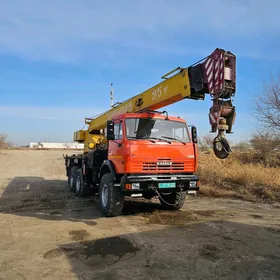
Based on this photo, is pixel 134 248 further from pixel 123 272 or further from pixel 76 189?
pixel 76 189

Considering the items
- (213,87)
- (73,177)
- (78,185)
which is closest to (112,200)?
(213,87)

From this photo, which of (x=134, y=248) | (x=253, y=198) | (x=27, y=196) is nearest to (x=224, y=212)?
(x=253, y=198)

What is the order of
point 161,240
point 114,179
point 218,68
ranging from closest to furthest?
point 161,240
point 218,68
point 114,179

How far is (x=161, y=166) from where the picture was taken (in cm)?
747

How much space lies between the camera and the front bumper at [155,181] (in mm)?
6980

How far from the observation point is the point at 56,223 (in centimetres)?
709

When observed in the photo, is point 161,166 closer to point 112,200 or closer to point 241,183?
point 112,200

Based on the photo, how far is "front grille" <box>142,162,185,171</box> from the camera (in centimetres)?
732

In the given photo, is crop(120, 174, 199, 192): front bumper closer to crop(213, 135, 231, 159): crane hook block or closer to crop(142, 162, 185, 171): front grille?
crop(142, 162, 185, 171): front grille

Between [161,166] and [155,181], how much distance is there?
0.49 m

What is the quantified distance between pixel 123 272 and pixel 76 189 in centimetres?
798

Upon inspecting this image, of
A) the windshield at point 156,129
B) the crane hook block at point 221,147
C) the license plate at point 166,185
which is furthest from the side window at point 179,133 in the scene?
the crane hook block at point 221,147

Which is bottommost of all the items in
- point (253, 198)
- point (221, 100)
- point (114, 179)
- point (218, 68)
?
point (253, 198)

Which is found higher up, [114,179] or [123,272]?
[114,179]
